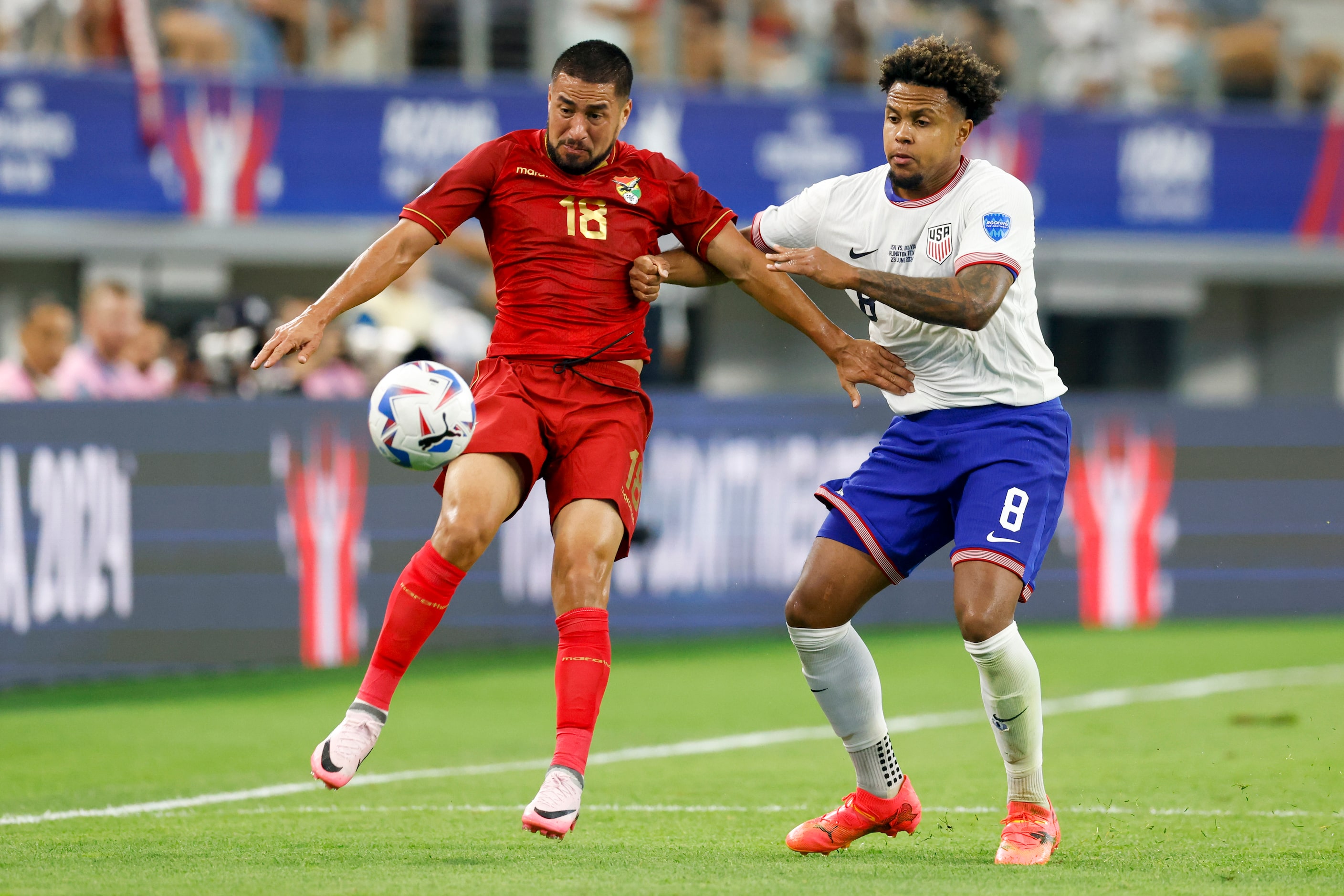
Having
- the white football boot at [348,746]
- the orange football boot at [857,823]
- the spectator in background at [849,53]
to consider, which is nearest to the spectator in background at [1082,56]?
the spectator in background at [849,53]

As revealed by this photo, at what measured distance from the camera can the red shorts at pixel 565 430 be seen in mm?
5531

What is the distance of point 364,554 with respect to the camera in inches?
445

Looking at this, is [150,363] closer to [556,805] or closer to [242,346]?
[242,346]

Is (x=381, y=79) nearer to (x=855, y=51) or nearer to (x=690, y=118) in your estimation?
(x=690, y=118)

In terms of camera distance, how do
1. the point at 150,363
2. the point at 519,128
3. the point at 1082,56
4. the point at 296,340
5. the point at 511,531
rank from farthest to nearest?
the point at 1082,56
the point at 519,128
the point at 150,363
the point at 511,531
the point at 296,340

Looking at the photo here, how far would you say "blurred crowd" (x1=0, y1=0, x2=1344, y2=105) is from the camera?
15578mm

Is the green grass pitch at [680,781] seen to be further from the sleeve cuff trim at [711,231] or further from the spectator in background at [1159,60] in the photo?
the spectator in background at [1159,60]

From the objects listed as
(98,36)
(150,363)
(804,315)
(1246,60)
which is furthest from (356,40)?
(804,315)

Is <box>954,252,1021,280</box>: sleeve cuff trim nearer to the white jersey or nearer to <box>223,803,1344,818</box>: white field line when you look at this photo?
the white jersey

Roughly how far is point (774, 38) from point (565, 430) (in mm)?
12843

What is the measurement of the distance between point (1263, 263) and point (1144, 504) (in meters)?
7.20

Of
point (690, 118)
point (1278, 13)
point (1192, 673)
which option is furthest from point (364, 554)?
point (1278, 13)

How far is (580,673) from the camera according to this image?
539cm

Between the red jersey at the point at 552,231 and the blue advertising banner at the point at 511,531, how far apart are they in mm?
5558
